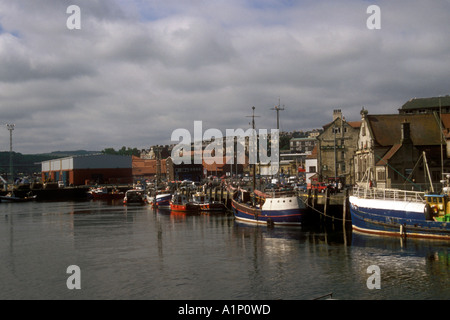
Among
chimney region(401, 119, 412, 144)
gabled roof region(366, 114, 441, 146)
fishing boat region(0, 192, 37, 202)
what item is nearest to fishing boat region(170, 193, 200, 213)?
gabled roof region(366, 114, 441, 146)

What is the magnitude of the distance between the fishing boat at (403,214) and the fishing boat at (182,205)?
4069 cm

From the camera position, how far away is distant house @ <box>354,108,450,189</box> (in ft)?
216

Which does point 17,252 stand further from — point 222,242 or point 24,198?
point 24,198

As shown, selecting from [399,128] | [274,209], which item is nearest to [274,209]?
[274,209]

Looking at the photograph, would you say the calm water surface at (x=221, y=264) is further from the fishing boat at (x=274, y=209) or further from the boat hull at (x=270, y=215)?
the fishing boat at (x=274, y=209)

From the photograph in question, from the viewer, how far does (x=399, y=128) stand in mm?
73250

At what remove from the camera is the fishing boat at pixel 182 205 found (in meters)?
87.8

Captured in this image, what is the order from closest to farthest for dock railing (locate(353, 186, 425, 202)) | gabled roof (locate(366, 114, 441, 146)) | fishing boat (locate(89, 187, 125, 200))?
dock railing (locate(353, 186, 425, 202)), gabled roof (locate(366, 114, 441, 146)), fishing boat (locate(89, 187, 125, 200))

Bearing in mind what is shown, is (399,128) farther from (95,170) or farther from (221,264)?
(95,170)

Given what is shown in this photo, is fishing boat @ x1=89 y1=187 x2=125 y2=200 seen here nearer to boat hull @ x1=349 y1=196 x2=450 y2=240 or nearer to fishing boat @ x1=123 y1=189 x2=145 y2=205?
fishing boat @ x1=123 y1=189 x2=145 y2=205

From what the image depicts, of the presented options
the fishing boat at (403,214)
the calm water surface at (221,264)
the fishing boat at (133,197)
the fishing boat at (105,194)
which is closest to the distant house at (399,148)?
the fishing boat at (403,214)

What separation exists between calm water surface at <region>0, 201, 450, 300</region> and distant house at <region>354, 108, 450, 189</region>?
15962mm
